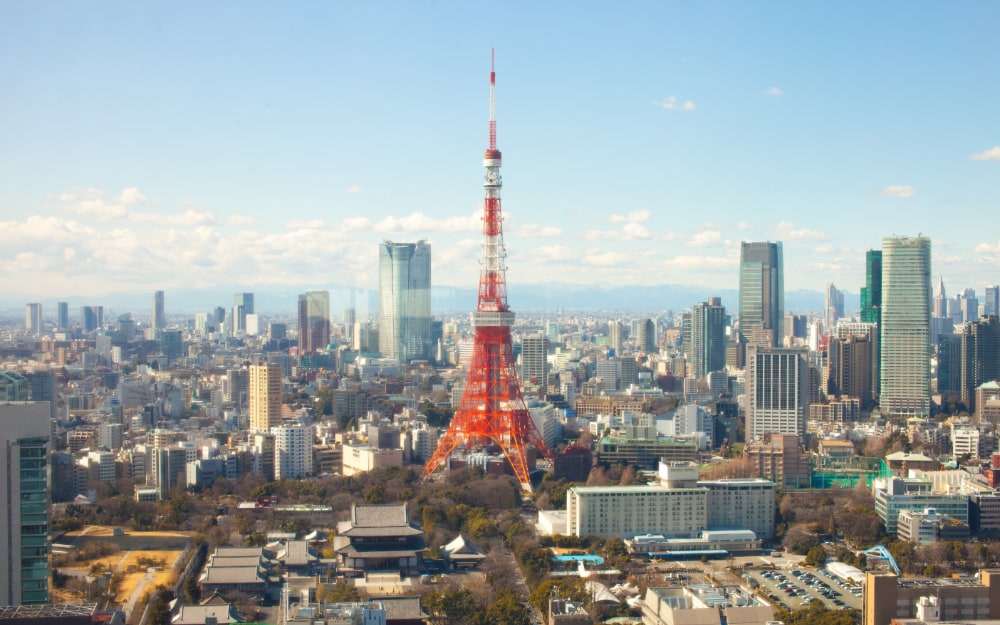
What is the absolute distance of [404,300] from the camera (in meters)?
43.2

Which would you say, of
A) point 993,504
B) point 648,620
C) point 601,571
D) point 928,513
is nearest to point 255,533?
point 601,571

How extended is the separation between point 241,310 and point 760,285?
2125 centimetres

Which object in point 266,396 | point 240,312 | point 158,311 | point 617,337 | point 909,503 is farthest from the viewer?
point 240,312

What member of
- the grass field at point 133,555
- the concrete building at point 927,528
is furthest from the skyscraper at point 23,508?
the concrete building at point 927,528

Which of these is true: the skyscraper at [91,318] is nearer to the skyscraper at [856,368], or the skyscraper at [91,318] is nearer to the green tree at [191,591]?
the skyscraper at [856,368]

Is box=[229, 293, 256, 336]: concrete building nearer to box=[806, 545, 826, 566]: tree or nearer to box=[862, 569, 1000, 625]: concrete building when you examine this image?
box=[806, 545, 826, 566]: tree

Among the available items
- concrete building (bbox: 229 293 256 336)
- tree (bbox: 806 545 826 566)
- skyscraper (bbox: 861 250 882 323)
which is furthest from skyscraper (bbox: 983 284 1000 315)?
tree (bbox: 806 545 826 566)

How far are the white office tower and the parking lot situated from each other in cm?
811

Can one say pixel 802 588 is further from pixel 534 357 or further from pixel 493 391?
pixel 534 357

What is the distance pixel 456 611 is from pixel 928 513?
6.26 m

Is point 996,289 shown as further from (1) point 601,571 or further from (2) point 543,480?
(1) point 601,571

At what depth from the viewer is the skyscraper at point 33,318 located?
91.1ft

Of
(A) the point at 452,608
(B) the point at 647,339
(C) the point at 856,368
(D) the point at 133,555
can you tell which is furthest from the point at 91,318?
(A) the point at 452,608

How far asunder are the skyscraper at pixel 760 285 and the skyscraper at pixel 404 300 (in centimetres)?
1097
